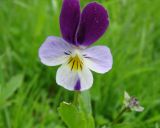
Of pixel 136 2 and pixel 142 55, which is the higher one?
pixel 136 2

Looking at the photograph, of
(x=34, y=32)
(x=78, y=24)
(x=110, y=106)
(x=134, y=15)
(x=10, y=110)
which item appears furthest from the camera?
(x=134, y=15)

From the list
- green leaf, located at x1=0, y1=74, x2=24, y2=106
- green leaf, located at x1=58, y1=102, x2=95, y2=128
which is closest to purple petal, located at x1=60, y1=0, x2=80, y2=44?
green leaf, located at x1=58, y1=102, x2=95, y2=128

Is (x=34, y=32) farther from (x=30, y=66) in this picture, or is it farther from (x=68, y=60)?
(x=68, y=60)

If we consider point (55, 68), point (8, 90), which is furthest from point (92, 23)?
point (55, 68)

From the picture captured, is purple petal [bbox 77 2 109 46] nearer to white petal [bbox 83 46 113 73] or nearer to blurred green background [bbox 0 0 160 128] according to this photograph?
white petal [bbox 83 46 113 73]

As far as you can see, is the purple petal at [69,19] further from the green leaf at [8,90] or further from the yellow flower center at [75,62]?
the green leaf at [8,90]

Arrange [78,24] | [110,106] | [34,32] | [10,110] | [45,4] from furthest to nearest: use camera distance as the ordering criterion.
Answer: [45,4], [34,32], [110,106], [10,110], [78,24]

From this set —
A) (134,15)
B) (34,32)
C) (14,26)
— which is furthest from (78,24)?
(134,15)
